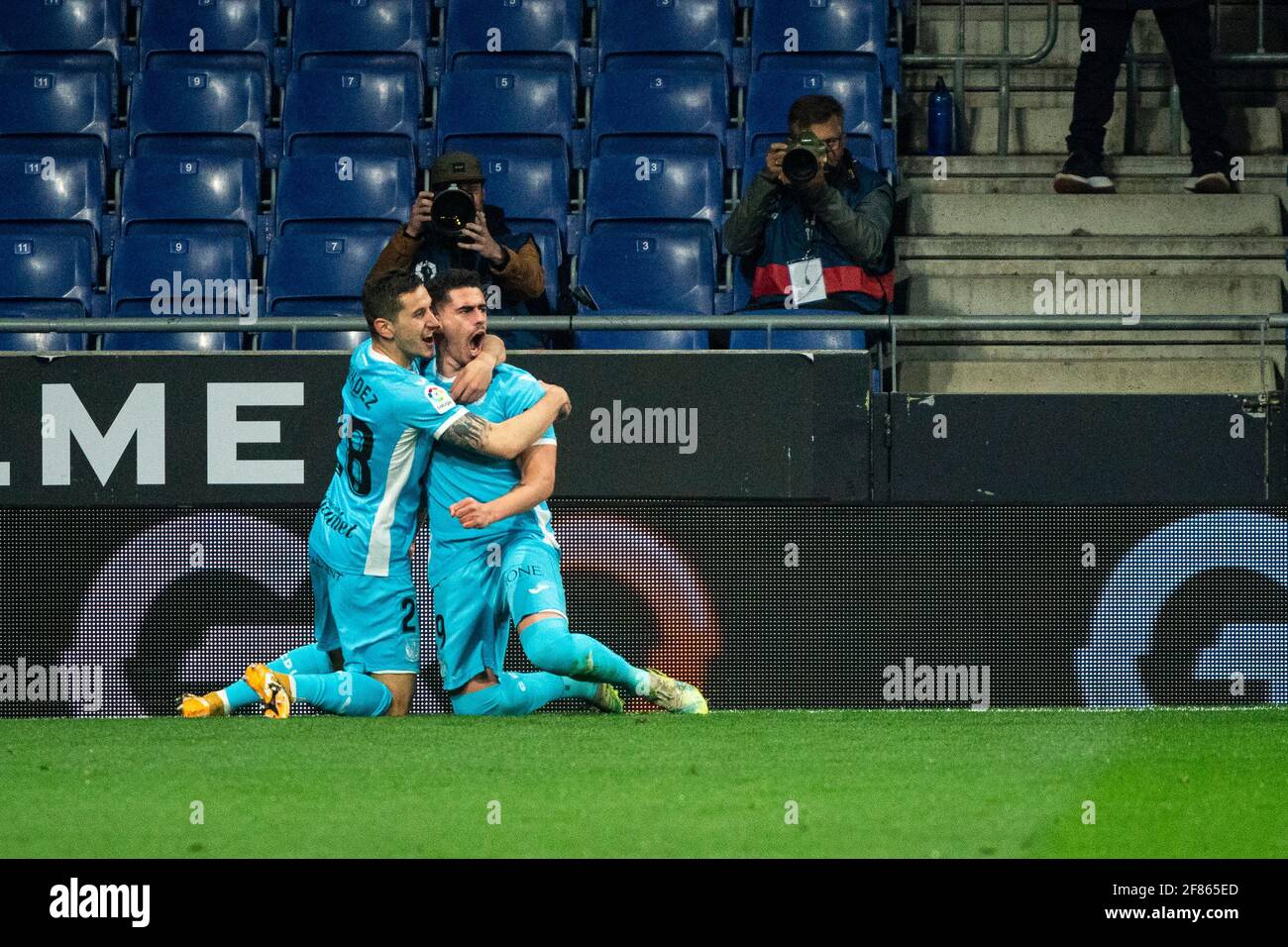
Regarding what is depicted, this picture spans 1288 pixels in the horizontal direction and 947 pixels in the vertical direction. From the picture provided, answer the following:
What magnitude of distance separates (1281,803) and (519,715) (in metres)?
3.06

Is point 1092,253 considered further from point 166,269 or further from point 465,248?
point 166,269

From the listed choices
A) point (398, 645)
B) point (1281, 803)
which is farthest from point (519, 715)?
point (1281, 803)

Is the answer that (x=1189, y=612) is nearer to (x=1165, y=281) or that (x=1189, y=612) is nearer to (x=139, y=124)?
(x=1165, y=281)

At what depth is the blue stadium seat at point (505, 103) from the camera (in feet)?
36.9

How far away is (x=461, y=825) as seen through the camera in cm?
496

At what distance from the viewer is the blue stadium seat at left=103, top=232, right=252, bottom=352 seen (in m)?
10.2

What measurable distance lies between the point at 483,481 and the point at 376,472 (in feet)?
1.27

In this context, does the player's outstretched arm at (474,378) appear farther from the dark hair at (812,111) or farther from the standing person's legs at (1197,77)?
the standing person's legs at (1197,77)

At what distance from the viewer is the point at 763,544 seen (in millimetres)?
8336

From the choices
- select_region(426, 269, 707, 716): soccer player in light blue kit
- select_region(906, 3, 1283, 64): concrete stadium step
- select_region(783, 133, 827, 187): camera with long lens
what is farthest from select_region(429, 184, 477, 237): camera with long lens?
select_region(906, 3, 1283, 64): concrete stadium step

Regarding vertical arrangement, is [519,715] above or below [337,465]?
below

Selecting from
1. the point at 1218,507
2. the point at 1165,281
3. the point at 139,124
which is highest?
the point at 139,124

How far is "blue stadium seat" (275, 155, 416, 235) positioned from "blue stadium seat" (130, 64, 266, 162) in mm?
573

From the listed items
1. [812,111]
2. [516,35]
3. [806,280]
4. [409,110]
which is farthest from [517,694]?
[516,35]
